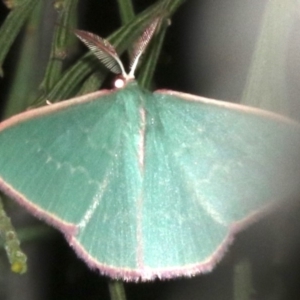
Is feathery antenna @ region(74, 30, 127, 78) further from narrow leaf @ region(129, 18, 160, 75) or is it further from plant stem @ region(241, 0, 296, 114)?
plant stem @ region(241, 0, 296, 114)

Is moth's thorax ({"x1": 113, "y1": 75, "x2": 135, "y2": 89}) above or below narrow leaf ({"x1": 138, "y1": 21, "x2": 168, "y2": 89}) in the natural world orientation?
above

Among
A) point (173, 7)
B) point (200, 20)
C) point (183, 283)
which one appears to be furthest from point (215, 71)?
point (183, 283)

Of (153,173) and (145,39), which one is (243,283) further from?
(145,39)

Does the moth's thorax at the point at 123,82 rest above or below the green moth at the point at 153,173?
above

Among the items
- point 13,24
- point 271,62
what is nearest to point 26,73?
point 13,24

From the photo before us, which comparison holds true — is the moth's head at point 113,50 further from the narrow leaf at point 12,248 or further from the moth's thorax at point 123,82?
the narrow leaf at point 12,248

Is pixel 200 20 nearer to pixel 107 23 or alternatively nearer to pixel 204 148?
pixel 107 23

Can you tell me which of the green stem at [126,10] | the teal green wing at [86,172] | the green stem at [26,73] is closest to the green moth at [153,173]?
Answer: the teal green wing at [86,172]

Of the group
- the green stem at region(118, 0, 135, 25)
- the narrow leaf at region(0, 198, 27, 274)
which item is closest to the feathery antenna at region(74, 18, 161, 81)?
the green stem at region(118, 0, 135, 25)

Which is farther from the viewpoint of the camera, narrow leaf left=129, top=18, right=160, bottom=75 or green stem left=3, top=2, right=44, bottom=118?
green stem left=3, top=2, right=44, bottom=118
